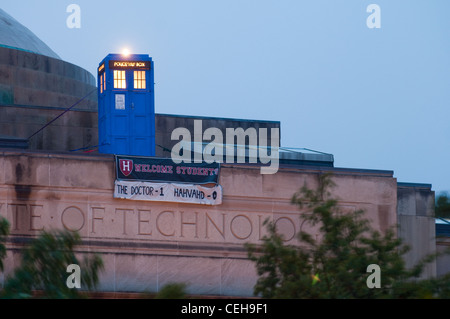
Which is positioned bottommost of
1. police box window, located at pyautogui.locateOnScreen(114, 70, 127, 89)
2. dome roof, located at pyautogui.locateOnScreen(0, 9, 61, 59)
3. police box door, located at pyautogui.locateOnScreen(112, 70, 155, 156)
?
police box door, located at pyautogui.locateOnScreen(112, 70, 155, 156)

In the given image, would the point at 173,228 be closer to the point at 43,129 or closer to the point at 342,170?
the point at 342,170

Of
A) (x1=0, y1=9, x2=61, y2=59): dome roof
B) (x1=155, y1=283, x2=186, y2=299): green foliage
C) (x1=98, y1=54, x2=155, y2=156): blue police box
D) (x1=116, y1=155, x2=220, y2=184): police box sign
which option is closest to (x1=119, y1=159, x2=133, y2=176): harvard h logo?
(x1=116, y1=155, x2=220, y2=184): police box sign

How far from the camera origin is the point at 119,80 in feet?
114

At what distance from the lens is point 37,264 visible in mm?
16797

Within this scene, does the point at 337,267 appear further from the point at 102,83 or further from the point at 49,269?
the point at 102,83

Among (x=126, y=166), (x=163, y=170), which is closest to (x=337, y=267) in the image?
(x=126, y=166)

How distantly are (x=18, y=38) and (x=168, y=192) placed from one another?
16.8 metres

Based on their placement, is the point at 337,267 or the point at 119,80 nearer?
the point at 337,267

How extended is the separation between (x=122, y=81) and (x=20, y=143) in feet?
14.0

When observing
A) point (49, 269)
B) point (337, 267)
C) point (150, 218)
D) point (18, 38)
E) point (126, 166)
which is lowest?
point (337, 267)

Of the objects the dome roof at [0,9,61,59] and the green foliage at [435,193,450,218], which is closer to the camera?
the green foliage at [435,193,450,218]

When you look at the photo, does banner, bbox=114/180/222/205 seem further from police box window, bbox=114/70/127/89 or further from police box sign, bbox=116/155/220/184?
police box window, bbox=114/70/127/89

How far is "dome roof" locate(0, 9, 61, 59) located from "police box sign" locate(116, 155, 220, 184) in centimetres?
1353

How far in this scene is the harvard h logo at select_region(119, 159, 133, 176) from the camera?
31.5 m
